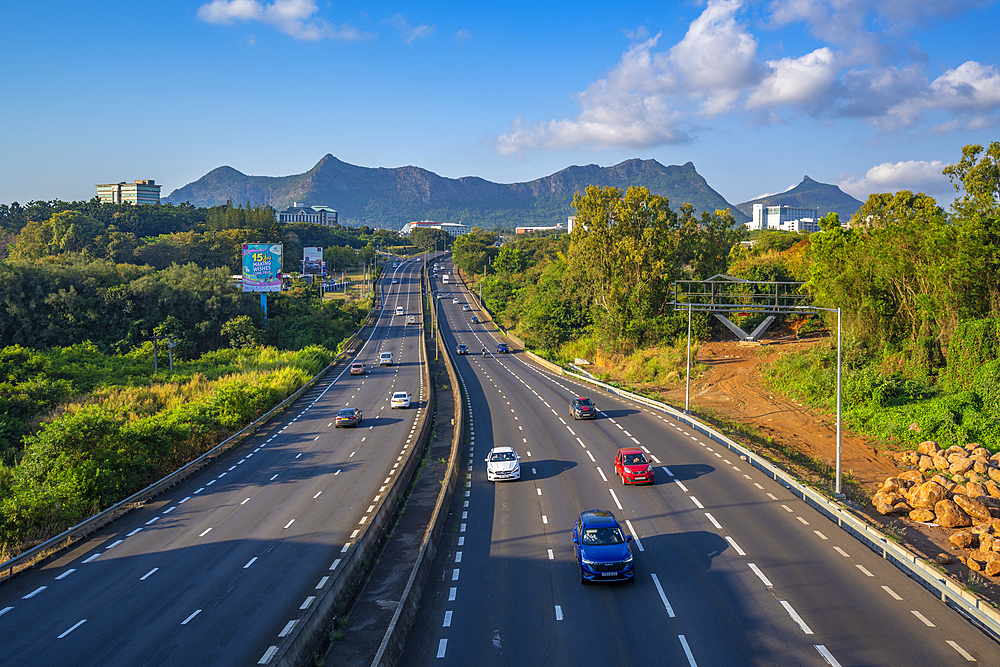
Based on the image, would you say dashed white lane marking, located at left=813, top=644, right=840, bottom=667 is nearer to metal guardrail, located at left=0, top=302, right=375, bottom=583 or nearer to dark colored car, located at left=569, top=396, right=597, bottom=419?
metal guardrail, located at left=0, top=302, right=375, bottom=583

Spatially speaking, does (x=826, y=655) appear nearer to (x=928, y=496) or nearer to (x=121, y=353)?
(x=928, y=496)

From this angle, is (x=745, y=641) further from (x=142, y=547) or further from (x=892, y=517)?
(x=142, y=547)

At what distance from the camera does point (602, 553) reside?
55.2 feet

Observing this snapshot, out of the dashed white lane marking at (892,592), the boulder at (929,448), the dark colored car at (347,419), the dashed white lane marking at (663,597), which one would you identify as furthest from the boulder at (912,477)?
the dark colored car at (347,419)

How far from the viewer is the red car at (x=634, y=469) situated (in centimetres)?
2584

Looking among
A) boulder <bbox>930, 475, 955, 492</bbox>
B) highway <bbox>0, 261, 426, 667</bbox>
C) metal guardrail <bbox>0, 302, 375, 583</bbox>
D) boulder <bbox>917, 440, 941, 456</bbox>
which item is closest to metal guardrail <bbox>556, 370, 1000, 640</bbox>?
boulder <bbox>930, 475, 955, 492</bbox>

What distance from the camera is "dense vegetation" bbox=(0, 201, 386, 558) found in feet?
80.4

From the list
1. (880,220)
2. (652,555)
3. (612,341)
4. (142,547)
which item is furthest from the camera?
(612,341)

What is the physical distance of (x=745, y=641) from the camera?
13.5m

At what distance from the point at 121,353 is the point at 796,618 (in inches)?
2959

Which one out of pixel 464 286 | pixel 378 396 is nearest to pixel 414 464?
pixel 378 396

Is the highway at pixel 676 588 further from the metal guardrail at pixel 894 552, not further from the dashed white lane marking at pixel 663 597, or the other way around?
the metal guardrail at pixel 894 552

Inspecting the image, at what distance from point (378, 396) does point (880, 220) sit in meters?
43.0

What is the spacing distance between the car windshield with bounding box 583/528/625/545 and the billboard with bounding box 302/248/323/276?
13598 centimetres
